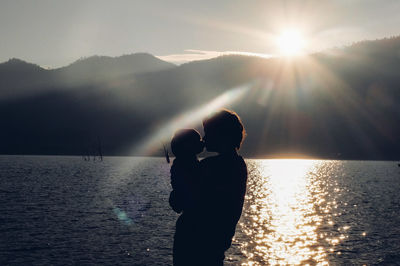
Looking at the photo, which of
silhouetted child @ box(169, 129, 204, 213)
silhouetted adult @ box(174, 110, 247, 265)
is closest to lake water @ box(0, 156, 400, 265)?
silhouetted adult @ box(174, 110, 247, 265)

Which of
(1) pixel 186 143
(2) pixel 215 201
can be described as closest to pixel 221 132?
(1) pixel 186 143

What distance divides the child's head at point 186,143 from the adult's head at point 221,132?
149 millimetres

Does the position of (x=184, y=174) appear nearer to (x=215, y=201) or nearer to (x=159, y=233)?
(x=215, y=201)

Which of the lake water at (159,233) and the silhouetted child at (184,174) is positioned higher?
the lake water at (159,233)

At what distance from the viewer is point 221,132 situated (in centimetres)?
518

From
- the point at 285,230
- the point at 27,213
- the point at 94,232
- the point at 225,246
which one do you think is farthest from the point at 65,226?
the point at 225,246

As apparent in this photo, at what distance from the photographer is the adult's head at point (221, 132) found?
5152mm

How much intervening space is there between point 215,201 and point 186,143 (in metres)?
0.83

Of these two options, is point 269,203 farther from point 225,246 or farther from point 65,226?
point 225,246

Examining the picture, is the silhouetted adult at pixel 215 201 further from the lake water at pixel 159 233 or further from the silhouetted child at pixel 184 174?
the lake water at pixel 159 233

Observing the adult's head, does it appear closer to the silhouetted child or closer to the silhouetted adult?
the silhouetted adult

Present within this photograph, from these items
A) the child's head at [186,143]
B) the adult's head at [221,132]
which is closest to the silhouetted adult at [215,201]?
the adult's head at [221,132]

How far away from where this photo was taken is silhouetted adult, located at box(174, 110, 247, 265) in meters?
4.99

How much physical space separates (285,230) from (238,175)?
3662cm
